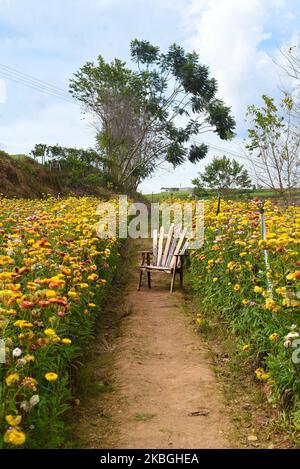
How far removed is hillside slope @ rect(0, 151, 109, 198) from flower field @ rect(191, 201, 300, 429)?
1022 cm

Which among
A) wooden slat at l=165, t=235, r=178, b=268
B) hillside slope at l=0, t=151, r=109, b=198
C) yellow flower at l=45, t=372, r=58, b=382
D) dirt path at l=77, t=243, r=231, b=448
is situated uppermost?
hillside slope at l=0, t=151, r=109, b=198

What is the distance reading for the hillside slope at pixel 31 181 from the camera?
15.7 metres

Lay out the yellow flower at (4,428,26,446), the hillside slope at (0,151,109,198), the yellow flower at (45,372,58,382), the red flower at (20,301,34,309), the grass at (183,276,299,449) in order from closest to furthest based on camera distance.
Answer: the yellow flower at (4,428,26,446), the yellow flower at (45,372,58,382), the red flower at (20,301,34,309), the grass at (183,276,299,449), the hillside slope at (0,151,109,198)

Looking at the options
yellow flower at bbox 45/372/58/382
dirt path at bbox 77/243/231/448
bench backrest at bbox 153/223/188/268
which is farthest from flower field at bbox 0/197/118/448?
bench backrest at bbox 153/223/188/268

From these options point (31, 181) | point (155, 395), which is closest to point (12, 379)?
point (155, 395)

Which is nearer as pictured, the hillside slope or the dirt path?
the dirt path

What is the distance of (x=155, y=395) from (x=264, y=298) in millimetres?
1187

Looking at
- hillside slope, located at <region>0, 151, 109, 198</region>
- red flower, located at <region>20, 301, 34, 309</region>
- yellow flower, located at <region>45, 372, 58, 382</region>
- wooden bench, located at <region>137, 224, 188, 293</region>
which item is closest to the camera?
yellow flower, located at <region>45, 372, 58, 382</region>

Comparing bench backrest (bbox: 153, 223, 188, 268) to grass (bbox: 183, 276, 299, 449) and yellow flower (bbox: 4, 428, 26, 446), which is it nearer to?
grass (bbox: 183, 276, 299, 449)

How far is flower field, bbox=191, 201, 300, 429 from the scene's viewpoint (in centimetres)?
327

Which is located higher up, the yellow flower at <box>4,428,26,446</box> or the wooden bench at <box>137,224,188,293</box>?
the wooden bench at <box>137,224,188,293</box>

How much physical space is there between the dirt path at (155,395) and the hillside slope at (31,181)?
1026 centimetres

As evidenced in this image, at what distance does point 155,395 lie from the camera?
3.90 m
